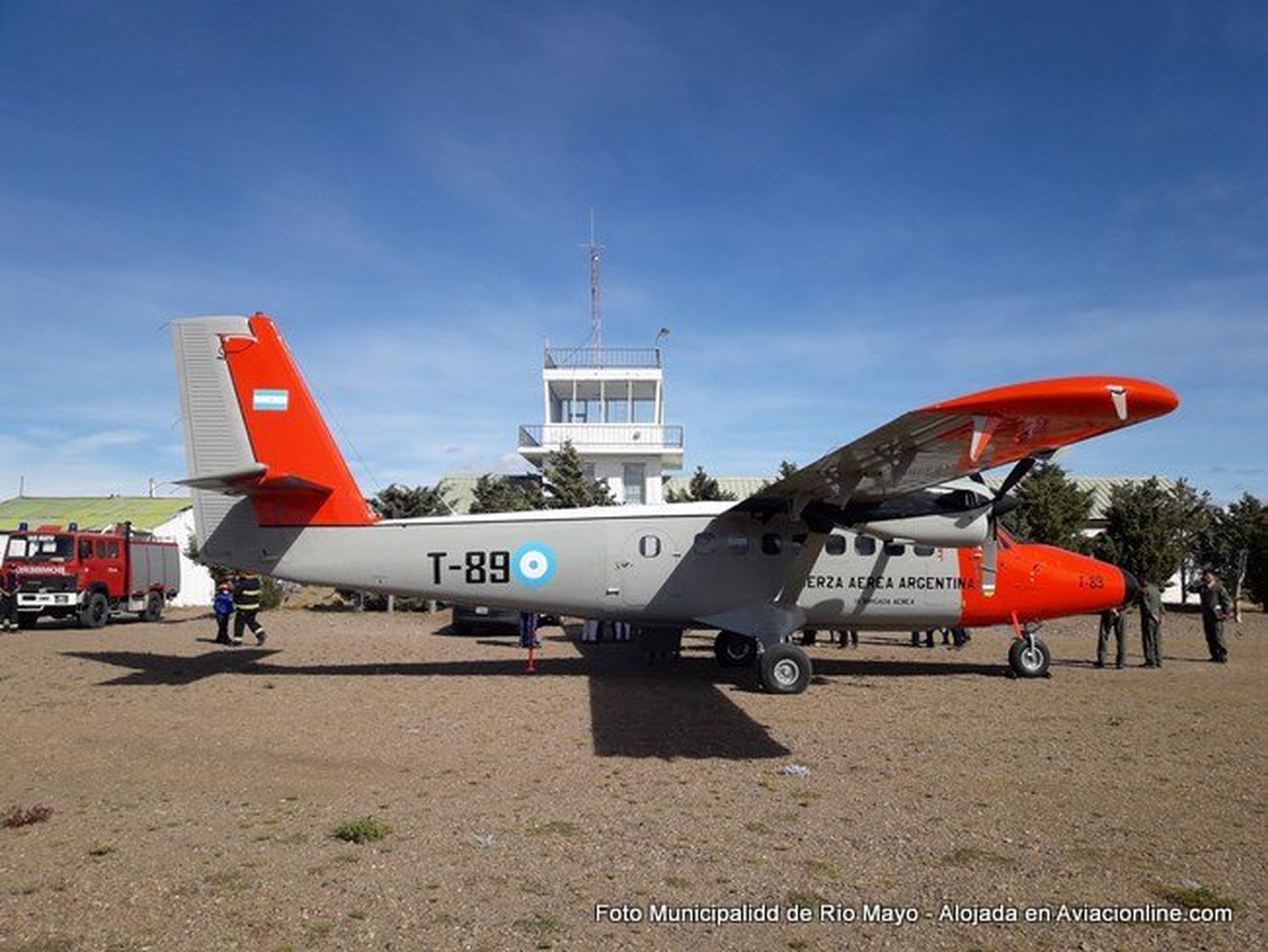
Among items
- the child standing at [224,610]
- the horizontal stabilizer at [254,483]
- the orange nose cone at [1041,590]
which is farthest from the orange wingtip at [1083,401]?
the child standing at [224,610]

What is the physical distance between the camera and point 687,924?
16.2 ft

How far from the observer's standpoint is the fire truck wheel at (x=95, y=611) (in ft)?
82.9

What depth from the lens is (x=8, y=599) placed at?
2453 centimetres

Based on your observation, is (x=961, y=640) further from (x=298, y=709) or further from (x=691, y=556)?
(x=298, y=709)

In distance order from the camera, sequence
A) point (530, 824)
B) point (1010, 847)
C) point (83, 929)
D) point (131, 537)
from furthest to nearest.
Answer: point (131, 537)
point (530, 824)
point (1010, 847)
point (83, 929)

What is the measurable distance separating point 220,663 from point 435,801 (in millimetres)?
10780

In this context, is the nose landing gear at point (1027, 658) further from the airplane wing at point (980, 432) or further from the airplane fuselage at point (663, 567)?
the airplane wing at point (980, 432)

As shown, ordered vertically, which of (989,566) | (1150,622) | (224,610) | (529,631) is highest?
(989,566)

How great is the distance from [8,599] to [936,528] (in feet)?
84.0

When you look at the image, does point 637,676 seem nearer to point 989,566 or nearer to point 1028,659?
point 989,566

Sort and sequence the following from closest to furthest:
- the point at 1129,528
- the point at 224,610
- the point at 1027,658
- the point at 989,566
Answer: the point at 989,566 < the point at 1027,658 < the point at 224,610 < the point at 1129,528

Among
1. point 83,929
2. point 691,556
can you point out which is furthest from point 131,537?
point 83,929

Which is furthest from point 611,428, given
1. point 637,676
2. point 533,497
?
point 637,676

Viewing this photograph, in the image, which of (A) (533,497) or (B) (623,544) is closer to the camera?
(B) (623,544)
